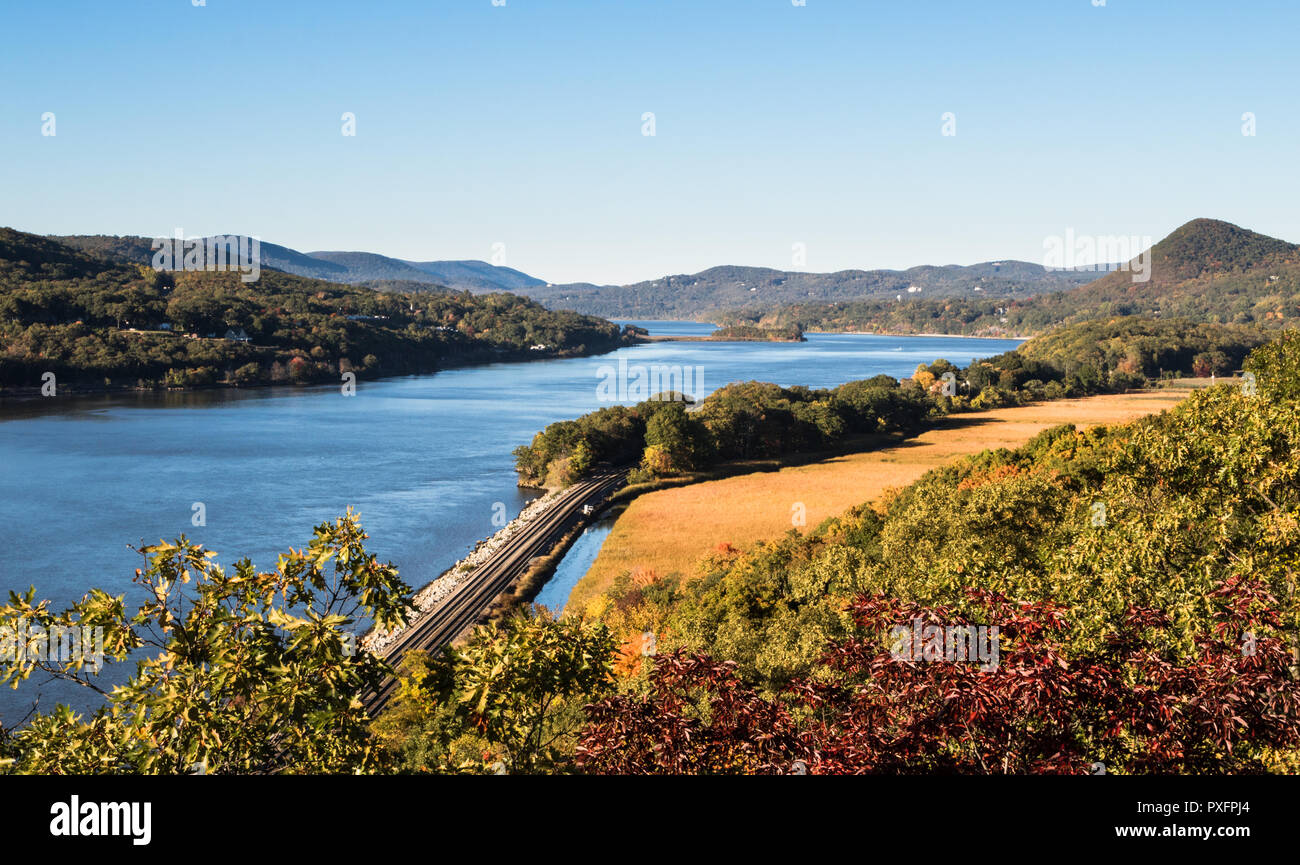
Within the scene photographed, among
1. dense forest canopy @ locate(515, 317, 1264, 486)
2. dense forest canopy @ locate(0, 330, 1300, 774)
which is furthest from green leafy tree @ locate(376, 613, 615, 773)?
dense forest canopy @ locate(515, 317, 1264, 486)

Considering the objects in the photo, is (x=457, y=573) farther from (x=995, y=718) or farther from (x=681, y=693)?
(x=995, y=718)

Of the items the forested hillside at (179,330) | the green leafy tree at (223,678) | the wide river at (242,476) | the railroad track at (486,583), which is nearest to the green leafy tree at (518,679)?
the green leafy tree at (223,678)

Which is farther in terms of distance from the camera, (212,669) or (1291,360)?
(1291,360)

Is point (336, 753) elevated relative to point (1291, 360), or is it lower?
lower

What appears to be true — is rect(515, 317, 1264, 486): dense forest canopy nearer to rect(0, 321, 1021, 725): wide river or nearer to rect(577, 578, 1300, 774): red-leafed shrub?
rect(0, 321, 1021, 725): wide river

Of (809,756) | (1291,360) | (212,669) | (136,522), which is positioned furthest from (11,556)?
(1291,360)

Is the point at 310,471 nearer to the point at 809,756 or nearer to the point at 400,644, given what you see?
the point at 400,644

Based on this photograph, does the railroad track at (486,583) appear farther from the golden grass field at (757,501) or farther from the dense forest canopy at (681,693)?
the dense forest canopy at (681,693)
